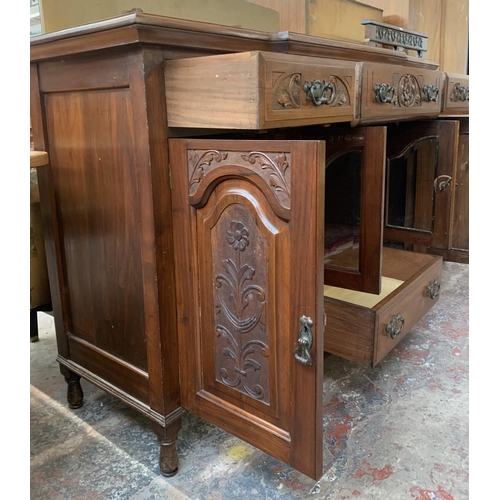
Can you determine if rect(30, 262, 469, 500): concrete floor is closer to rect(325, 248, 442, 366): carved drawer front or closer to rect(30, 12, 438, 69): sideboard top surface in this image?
rect(325, 248, 442, 366): carved drawer front

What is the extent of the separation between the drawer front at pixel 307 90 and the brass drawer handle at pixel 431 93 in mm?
491

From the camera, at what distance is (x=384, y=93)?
125 cm

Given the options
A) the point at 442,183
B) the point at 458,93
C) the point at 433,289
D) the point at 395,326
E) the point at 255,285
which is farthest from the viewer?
the point at 458,93

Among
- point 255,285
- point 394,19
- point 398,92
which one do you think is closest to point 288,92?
point 255,285

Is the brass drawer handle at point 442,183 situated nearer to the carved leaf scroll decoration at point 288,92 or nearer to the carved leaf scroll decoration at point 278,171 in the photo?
the carved leaf scroll decoration at point 288,92

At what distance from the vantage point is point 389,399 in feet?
4.57

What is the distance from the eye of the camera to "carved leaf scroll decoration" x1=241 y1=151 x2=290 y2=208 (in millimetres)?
801

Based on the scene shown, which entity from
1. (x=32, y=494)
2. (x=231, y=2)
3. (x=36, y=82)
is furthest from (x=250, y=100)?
(x=32, y=494)

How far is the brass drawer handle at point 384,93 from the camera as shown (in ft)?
4.02

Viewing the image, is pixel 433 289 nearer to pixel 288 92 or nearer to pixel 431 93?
pixel 431 93

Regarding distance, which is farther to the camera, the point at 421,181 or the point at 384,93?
the point at 421,181

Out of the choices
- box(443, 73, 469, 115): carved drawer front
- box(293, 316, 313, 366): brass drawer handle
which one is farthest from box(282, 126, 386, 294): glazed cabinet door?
box(443, 73, 469, 115): carved drawer front

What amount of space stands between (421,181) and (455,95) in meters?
0.33
